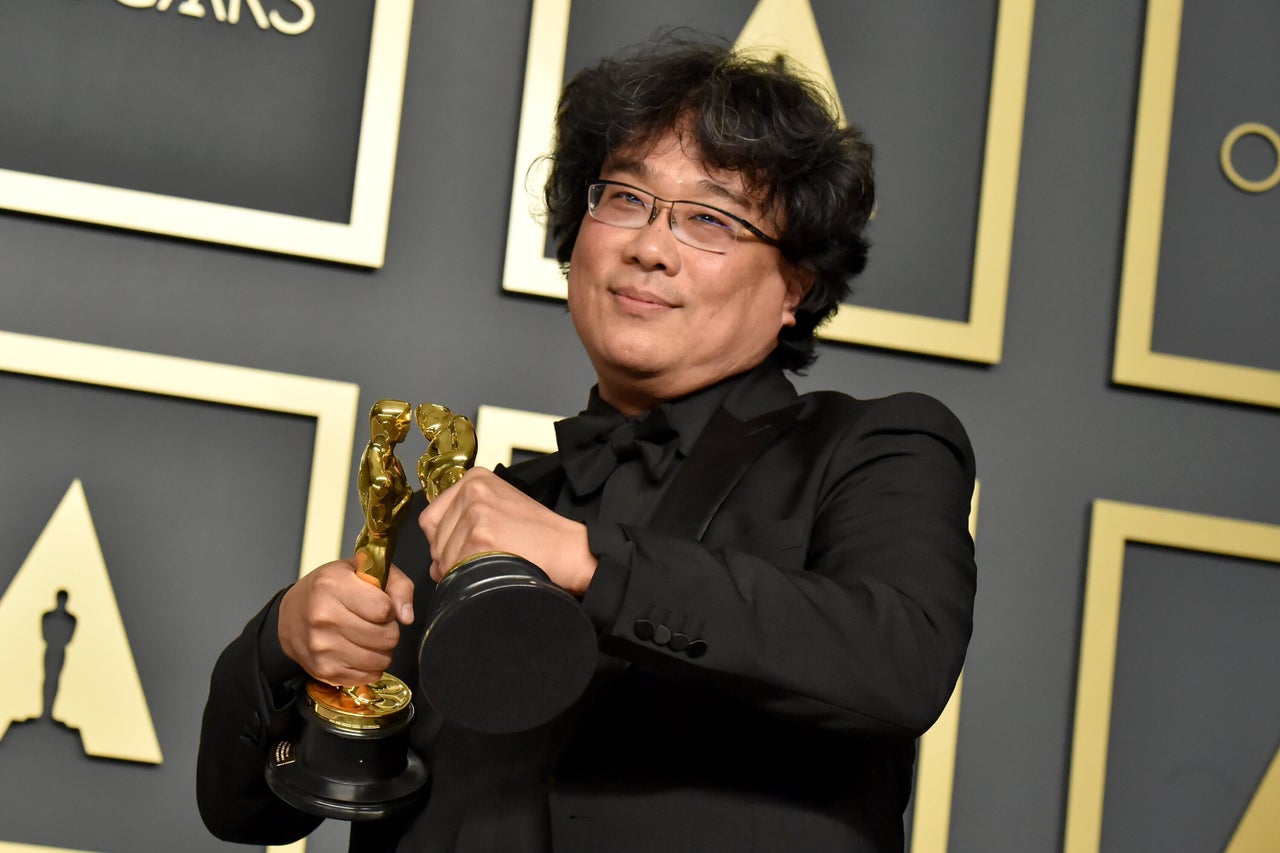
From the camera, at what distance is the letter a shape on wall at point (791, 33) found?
1.92 m

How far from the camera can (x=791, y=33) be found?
192 cm

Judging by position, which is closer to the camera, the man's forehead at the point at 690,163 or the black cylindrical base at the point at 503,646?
the black cylindrical base at the point at 503,646

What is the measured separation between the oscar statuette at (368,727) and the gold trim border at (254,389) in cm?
72

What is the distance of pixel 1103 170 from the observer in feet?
6.47

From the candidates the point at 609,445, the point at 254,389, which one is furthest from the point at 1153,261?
the point at 254,389

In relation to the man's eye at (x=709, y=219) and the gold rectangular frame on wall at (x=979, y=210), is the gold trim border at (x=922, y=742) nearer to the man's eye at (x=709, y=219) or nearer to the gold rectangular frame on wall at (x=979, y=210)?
the gold rectangular frame on wall at (x=979, y=210)

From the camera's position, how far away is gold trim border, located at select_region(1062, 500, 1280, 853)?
1.86 m

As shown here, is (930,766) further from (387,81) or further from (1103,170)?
(387,81)

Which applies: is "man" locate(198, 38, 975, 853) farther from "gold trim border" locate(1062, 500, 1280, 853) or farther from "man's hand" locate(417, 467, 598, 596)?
"gold trim border" locate(1062, 500, 1280, 853)

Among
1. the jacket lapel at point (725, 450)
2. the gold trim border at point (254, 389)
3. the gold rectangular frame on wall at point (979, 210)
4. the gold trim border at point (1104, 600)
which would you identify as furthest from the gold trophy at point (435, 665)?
the gold trim border at point (1104, 600)

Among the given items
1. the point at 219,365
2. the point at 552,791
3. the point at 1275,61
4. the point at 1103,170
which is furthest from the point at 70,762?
the point at 1275,61

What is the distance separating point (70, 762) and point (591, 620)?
1.17 meters

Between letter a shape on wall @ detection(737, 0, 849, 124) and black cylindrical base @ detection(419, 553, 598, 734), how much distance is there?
127 centimetres

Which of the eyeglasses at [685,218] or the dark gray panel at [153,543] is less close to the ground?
the eyeglasses at [685,218]
